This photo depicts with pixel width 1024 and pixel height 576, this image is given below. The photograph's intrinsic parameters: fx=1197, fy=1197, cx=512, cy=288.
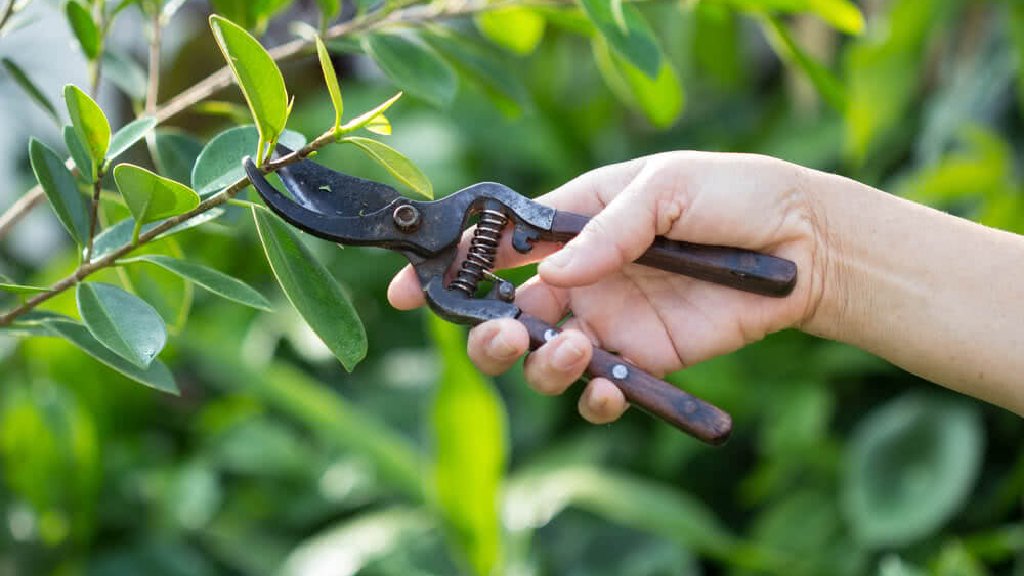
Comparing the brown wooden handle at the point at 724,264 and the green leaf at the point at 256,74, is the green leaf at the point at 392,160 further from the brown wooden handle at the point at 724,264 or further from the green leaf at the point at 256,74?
the brown wooden handle at the point at 724,264

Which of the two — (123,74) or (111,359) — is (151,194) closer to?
(111,359)

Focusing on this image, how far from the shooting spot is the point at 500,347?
3.16 feet

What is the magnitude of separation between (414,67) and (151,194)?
323mm

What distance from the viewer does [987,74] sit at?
235 cm

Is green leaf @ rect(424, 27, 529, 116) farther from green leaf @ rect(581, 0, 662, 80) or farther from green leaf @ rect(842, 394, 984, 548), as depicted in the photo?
green leaf @ rect(842, 394, 984, 548)

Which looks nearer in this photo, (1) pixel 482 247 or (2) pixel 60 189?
(2) pixel 60 189

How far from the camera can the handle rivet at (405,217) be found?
980 millimetres

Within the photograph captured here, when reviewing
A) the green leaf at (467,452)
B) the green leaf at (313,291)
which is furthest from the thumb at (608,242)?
the green leaf at (467,452)

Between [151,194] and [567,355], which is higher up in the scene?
[151,194]

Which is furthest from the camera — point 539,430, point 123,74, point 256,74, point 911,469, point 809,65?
point 539,430

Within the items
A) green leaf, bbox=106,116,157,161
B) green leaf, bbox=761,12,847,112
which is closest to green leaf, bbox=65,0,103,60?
green leaf, bbox=106,116,157,161

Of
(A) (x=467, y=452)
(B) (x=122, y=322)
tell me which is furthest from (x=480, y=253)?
(A) (x=467, y=452)

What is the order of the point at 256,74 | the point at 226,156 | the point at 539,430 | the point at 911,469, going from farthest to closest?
the point at 539,430, the point at 911,469, the point at 226,156, the point at 256,74

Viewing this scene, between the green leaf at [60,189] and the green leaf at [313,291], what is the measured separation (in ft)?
0.44
